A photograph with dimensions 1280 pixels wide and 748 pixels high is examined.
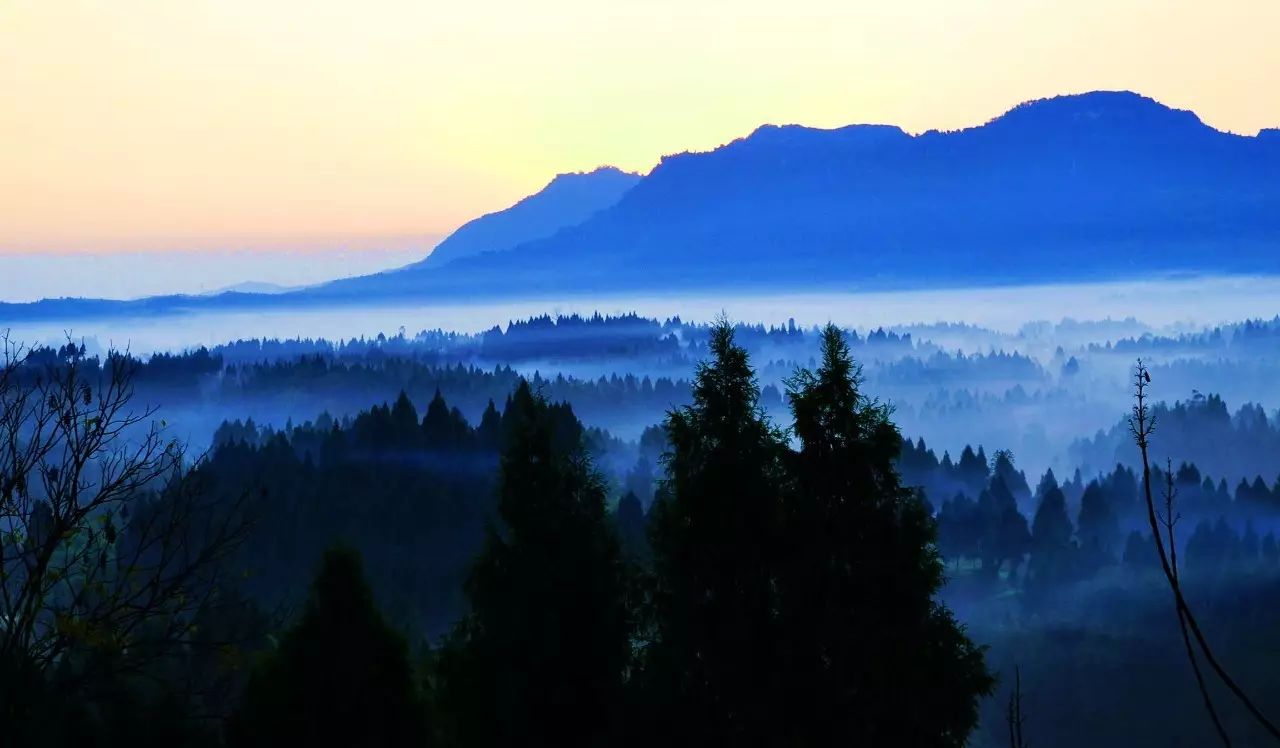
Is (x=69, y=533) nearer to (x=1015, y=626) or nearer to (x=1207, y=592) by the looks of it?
(x=1015, y=626)

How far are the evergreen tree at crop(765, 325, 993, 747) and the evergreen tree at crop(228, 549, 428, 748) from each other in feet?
14.8

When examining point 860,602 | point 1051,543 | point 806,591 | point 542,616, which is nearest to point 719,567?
point 806,591

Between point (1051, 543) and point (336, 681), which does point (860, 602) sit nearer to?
point (336, 681)

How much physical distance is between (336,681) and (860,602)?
6168 millimetres

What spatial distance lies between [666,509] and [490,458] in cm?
7460

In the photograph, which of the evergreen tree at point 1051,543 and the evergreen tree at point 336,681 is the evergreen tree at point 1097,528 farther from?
the evergreen tree at point 336,681

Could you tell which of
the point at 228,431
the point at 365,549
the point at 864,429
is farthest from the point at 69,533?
the point at 228,431

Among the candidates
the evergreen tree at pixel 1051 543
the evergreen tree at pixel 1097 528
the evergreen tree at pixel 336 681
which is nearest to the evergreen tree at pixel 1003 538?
the evergreen tree at pixel 1051 543

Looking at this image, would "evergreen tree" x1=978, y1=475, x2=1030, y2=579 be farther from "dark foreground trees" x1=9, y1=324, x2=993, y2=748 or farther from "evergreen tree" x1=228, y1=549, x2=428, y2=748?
"evergreen tree" x1=228, y1=549, x2=428, y2=748

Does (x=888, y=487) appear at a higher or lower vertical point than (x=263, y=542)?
higher

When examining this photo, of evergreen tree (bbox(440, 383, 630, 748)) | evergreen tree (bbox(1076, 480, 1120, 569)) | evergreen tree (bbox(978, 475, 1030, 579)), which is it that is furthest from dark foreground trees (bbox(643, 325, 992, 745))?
evergreen tree (bbox(1076, 480, 1120, 569))

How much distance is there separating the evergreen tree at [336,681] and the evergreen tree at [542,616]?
203 centimetres

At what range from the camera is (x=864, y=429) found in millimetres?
15516

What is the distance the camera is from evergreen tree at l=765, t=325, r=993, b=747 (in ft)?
49.0
